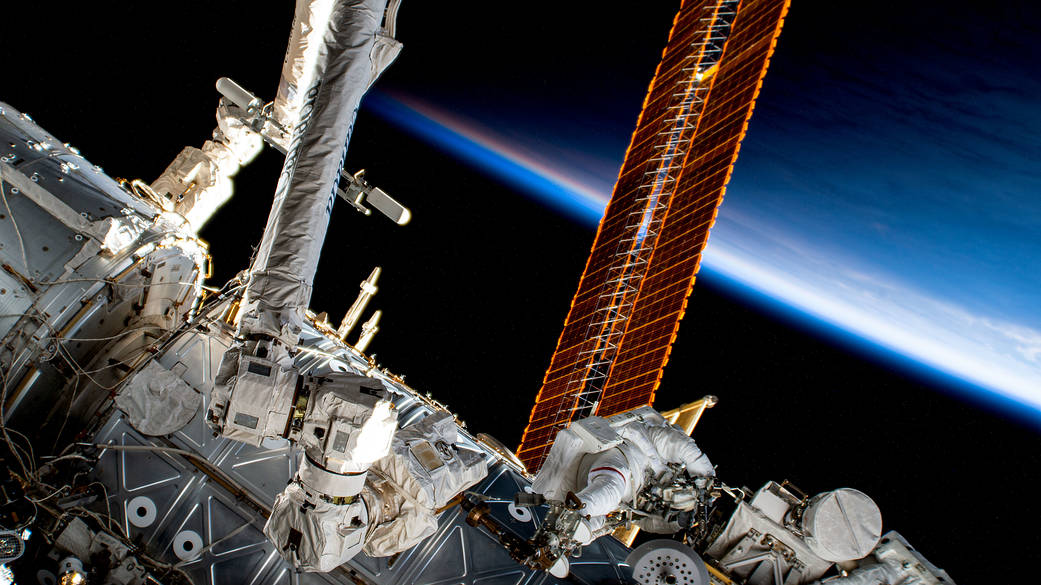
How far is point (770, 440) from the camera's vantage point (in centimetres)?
2116

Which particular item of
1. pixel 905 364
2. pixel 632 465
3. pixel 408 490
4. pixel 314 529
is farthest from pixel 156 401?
pixel 905 364

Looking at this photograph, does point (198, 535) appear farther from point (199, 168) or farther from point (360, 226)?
point (360, 226)

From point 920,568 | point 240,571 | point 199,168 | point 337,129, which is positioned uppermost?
point 337,129

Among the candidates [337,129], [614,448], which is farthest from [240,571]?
[337,129]

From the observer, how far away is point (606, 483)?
155 inches

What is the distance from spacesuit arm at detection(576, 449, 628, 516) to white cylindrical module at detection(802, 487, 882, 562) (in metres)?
1.32

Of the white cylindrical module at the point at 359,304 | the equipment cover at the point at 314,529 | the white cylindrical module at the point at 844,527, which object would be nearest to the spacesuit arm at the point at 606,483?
the white cylindrical module at the point at 844,527

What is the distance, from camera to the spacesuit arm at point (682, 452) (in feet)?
15.3

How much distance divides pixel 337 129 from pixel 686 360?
2539 cm

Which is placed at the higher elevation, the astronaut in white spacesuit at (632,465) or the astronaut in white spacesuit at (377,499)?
the astronaut in white spacesuit at (632,465)

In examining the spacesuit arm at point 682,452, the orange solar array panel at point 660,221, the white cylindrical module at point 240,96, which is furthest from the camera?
the orange solar array panel at point 660,221

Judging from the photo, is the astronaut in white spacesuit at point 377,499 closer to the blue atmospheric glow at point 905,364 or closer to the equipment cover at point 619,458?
the equipment cover at point 619,458

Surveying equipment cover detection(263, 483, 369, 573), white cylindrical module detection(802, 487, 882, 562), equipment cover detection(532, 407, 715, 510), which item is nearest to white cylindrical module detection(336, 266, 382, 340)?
equipment cover detection(532, 407, 715, 510)

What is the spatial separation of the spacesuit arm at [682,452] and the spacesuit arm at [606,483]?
0.38m
